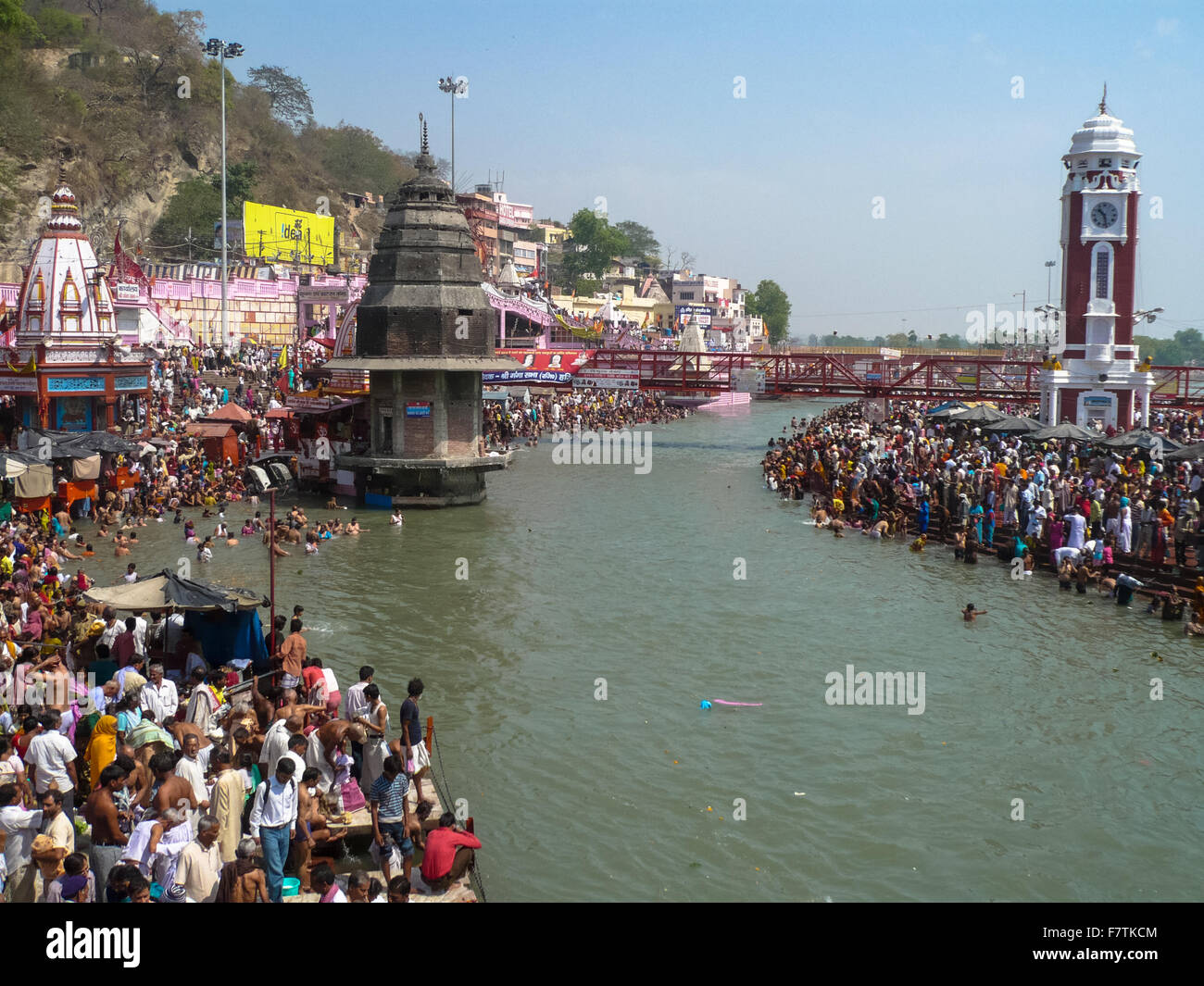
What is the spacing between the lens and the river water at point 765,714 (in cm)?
1101

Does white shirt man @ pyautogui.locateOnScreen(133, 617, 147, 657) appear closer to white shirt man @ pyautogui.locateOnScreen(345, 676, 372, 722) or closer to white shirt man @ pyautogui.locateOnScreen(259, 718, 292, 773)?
white shirt man @ pyautogui.locateOnScreen(345, 676, 372, 722)

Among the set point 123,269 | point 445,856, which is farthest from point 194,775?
point 123,269

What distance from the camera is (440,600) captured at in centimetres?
2150

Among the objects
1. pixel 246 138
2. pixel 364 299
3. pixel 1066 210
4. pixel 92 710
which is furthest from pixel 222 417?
pixel 246 138

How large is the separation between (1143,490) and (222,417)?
24.9 m

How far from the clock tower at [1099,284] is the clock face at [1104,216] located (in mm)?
30

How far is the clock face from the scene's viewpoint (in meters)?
36.0

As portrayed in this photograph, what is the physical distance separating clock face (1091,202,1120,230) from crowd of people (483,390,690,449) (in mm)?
24091

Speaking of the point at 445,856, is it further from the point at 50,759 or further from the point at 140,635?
the point at 140,635

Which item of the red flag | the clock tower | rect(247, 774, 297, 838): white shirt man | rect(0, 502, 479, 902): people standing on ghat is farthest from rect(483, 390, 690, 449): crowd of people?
rect(247, 774, 297, 838): white shirt man

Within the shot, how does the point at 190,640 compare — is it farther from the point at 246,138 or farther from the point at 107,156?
the point at 246,138

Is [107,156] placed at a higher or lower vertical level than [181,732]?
higher
